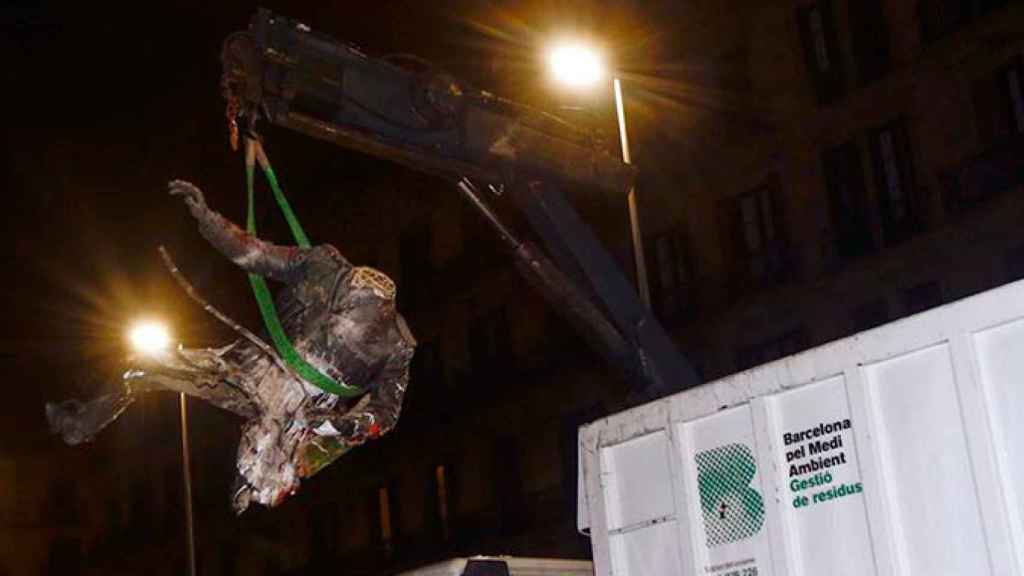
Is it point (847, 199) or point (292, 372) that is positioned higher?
point (847, 199)

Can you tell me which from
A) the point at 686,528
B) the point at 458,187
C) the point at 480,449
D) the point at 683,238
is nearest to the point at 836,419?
the point at 686,528

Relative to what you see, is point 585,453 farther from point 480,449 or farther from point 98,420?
point 480,449

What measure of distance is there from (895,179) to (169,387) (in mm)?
25447

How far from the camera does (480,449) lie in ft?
150

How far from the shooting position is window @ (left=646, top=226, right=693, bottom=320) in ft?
124

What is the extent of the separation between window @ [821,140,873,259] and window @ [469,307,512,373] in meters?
13.2

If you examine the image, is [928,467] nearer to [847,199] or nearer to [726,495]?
[726,495]

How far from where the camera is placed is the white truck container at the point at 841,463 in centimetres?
834

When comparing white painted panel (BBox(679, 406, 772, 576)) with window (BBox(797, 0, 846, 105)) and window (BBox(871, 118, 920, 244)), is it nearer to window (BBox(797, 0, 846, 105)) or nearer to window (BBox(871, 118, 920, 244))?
window (BBox(871, 118, 920, 244))

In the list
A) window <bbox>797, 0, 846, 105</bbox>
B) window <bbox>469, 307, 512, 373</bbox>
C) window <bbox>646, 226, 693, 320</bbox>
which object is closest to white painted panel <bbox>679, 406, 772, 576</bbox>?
window <bbox>797, 0, 846, 105</bbox>

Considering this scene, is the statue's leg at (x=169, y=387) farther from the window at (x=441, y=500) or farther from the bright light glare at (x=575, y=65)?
the window at (x=441, y=500)

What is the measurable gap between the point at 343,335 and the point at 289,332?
1.45 feet

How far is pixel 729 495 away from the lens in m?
9.81

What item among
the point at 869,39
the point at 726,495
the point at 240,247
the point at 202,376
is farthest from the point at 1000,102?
the point at 202,376
